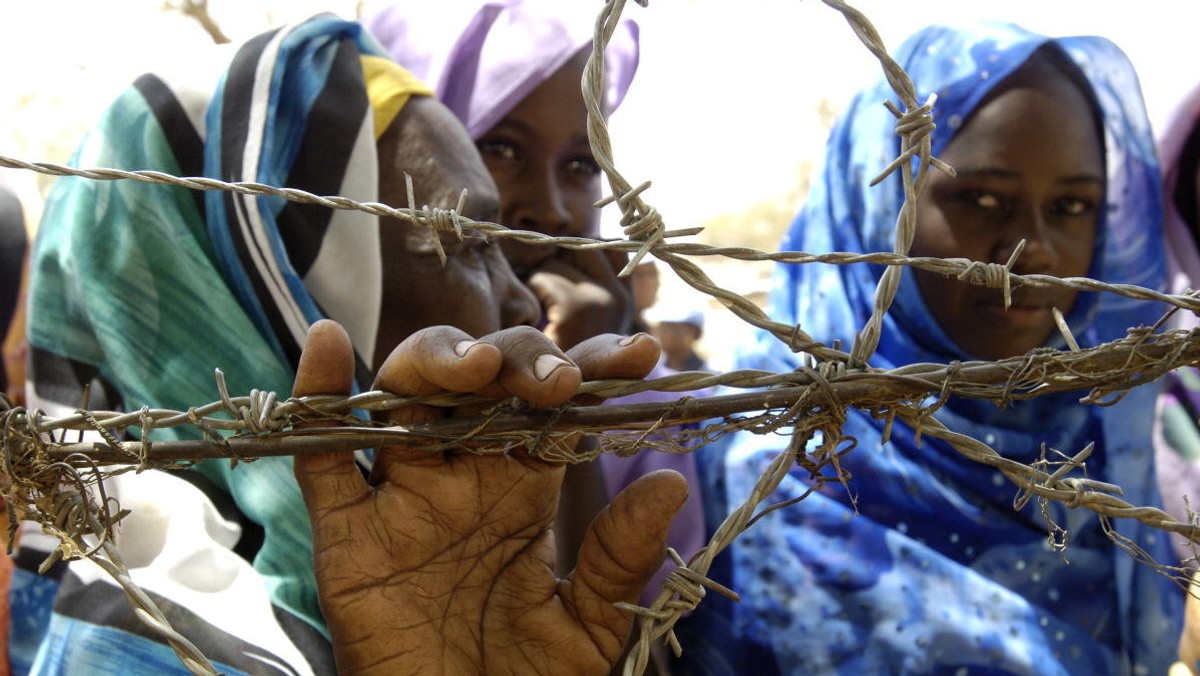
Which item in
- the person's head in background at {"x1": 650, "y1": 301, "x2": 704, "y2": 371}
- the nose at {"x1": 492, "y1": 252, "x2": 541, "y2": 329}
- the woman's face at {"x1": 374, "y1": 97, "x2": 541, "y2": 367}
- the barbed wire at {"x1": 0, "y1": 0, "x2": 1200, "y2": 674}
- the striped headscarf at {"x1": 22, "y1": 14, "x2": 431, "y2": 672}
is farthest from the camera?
the person's head in background at {"x1": 650, "y1": 301, "x2": 704, "y2": 371}

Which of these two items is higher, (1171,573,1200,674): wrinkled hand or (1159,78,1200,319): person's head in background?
(1159,78,1200,319): person's head in background

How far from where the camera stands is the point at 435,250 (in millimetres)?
1739

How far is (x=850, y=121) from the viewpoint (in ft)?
8.80

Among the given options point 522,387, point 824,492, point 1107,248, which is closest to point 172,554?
point 522,387

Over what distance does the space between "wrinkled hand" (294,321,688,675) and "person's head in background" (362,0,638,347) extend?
1.34 m

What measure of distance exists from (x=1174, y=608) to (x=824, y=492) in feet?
2.89

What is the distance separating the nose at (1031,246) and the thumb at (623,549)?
1.44 m

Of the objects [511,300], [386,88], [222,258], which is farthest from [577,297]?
[222,258]

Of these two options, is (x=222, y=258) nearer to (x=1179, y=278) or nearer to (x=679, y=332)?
(x=1179, y=278)

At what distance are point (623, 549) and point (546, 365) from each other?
10.3 inches

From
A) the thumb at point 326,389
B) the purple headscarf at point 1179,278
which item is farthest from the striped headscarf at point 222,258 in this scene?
the purple headscarf at point 1179,278

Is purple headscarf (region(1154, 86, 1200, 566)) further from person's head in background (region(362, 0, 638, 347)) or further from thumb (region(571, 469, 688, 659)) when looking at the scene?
thumb (region(571, 469, 688, 659))

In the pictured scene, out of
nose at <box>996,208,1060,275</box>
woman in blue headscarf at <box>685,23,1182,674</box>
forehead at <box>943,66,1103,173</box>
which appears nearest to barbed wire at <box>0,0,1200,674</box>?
woman in blue headscarf at <box>685,23,1182,674</box>

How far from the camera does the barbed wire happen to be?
0.91 meters
